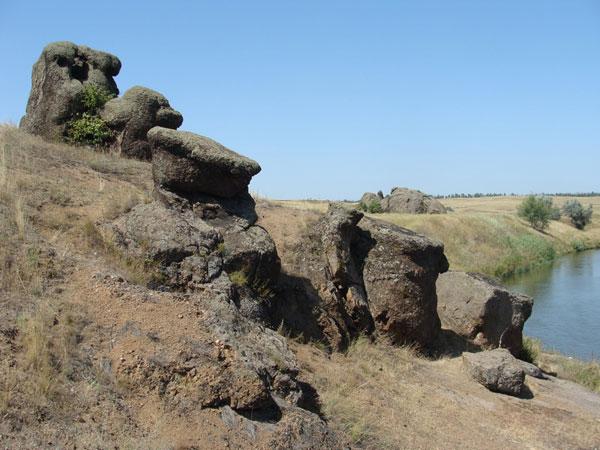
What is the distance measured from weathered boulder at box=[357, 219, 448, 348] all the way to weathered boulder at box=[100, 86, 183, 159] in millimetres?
7234

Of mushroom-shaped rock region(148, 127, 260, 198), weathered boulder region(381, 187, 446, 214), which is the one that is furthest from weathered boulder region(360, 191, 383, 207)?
mushroom-shaped rock region(148, 127, 260, 198)

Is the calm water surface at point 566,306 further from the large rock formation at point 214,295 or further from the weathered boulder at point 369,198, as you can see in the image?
the weathered boulder at point 369,198

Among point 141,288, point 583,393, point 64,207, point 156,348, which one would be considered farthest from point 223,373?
point 583,393

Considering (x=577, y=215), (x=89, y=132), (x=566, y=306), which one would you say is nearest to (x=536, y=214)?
(x=577, y=215)

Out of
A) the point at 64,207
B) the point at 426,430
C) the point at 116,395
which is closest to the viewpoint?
the point at 116,395

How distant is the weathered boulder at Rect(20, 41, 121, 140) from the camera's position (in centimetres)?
1711

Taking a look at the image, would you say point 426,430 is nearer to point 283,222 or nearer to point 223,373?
point 223,373

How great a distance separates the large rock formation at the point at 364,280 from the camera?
38.9 feet

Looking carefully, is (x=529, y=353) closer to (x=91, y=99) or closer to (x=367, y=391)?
(x=367, y=391)

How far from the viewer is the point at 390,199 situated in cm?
5503

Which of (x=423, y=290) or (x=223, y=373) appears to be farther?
(x=423, y=290)

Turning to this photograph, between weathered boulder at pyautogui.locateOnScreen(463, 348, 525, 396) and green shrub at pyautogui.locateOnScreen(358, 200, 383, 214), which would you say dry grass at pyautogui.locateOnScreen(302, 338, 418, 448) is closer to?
weathered boulder at pyautogui.locateOnScreen(463, 348, 525, 396)

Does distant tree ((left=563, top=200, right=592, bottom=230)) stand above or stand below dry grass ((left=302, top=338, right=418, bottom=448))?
above

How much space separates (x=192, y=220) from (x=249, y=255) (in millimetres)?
1133
